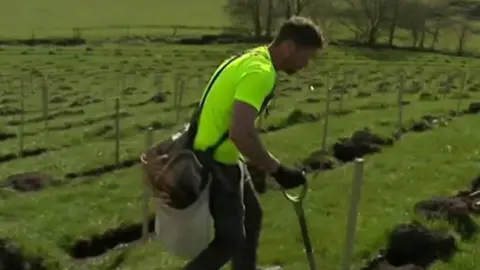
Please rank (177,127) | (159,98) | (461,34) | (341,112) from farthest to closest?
(461,34) → (159,98) → (341,112) → (177,127)

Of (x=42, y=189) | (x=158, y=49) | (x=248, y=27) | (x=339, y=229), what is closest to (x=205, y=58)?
(x=158, y=49)

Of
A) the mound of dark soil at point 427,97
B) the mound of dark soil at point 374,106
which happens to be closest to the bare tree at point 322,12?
the mound of dark soil at point 427,97

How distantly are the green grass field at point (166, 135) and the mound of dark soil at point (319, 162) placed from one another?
373mm

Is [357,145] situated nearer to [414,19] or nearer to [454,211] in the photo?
[454,211]

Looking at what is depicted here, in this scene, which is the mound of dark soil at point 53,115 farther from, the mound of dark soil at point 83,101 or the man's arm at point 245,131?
the man's arm at point 245,131

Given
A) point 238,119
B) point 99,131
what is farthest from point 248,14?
point 238,119

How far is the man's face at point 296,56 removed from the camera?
8516 millimetres

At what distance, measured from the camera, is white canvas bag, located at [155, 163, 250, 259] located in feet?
29.3

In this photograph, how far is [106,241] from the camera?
1588 centimetres

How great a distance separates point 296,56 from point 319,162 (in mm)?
14627

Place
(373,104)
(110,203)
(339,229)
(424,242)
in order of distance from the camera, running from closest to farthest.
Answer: (424,242) < (339,229) < (110,203) < (373,104)

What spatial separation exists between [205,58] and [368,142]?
5150 centimetres

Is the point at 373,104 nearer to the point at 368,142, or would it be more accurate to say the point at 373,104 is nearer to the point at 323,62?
the point at 368,142

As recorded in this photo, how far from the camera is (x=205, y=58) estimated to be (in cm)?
7600
